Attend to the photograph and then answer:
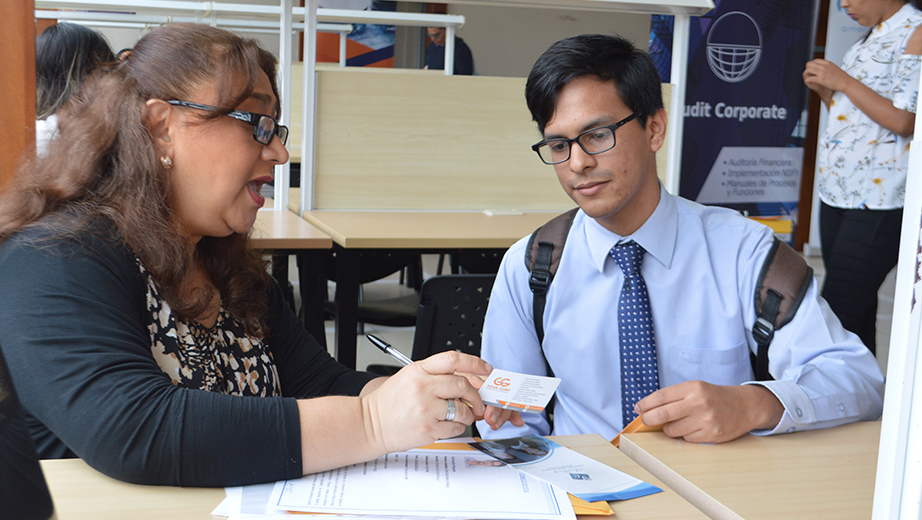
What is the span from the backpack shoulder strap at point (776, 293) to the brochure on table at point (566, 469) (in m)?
0.49

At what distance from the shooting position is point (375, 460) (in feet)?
3.11

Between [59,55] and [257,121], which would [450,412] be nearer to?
[257,121]

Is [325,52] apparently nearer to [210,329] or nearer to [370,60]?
[370,60]

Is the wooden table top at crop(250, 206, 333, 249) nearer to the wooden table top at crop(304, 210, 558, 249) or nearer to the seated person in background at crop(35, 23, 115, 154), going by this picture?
the wooden table top at crop(304, 210, 558, 249)

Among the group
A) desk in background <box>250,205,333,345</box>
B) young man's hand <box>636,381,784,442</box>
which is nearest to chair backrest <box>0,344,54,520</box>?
young man's hand <box>636,381,784,442</box>

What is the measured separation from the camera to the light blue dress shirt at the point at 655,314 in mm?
1380

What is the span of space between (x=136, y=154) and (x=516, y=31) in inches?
309

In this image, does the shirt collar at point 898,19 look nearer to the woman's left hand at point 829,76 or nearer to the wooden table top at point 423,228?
the woman's left hand at point 829,76

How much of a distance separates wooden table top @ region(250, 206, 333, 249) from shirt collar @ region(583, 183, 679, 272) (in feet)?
3.15

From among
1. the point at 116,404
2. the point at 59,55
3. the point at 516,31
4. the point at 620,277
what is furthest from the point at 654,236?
the point at 516,31

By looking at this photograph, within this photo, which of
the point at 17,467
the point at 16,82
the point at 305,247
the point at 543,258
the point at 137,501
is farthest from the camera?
the point at 305,247

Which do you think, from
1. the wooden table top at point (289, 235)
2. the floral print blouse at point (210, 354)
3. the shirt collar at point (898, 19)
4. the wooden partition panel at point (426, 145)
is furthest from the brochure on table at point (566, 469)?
the shirt collar at point (898, 19)

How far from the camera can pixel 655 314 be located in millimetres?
1400

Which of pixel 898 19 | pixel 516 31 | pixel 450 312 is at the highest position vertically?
pixel 516 31
